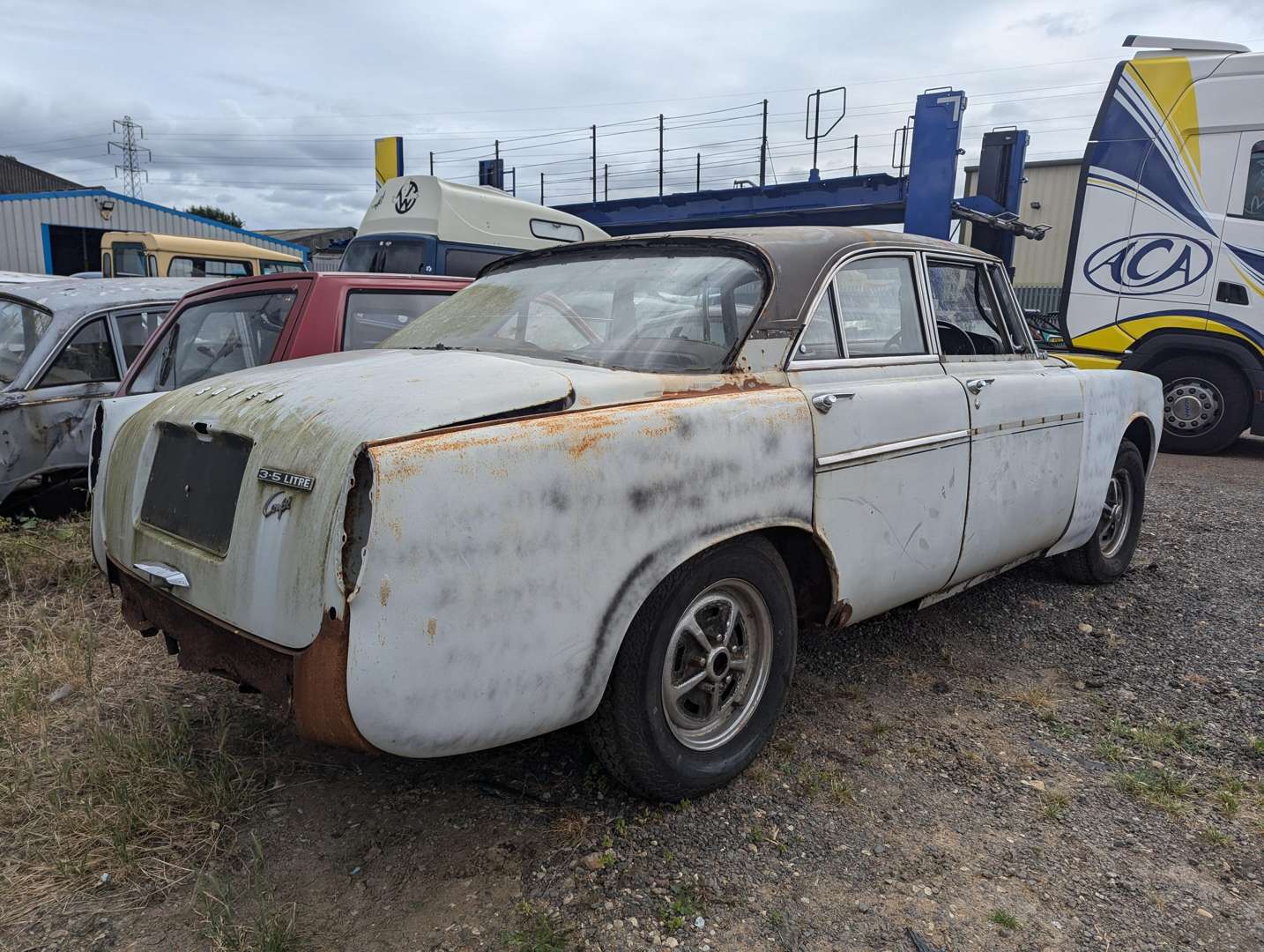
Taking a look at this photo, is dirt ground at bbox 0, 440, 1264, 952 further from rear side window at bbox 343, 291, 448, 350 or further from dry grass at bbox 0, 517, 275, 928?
rear side window at bbox 343, 291, 448, 350

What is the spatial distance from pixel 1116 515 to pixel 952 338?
1.76m

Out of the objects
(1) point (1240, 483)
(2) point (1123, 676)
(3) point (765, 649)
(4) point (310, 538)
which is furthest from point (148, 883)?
(1) point (1240, 483)

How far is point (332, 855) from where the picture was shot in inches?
91.0

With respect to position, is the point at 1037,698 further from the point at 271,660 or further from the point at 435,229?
the point at 435,229

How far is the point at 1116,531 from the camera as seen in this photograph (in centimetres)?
462

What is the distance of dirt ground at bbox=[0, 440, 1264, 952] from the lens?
207 centimetres

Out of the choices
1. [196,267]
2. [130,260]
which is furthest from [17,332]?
[130,260]

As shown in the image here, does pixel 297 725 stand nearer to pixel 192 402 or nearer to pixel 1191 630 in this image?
pixel 192 402

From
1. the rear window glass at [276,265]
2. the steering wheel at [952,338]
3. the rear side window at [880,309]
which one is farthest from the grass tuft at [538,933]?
the rear window glass at [276,265]

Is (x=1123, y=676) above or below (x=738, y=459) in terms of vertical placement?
below

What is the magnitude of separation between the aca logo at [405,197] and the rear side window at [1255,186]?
8433 mm

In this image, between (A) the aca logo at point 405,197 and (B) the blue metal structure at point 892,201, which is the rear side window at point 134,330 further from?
(B) the blue metal structure at point 892,201

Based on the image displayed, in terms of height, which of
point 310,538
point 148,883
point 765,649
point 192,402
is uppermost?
point 192,402

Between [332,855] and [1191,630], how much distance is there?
12.0ft
